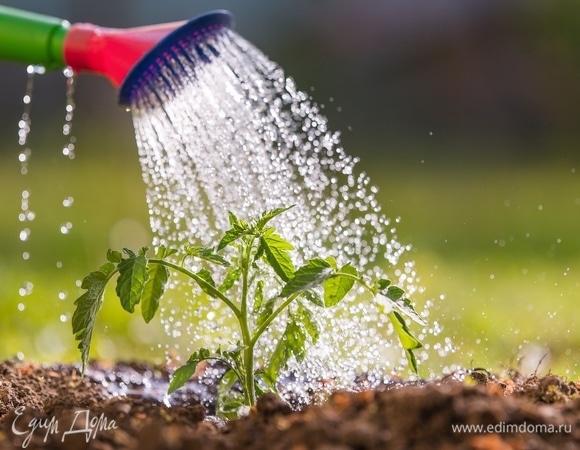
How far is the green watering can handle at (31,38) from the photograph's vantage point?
2.31 metres

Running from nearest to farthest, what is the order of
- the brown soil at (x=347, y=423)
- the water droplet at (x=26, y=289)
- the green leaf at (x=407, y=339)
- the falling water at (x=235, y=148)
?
the brown soil at (x=347, y=423)
the green leaf at (x=407, y=339)
the falling water at (x=235, y=148)
the water droplet at (x=26, y=289)

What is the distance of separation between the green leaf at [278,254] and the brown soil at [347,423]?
0.75 feet

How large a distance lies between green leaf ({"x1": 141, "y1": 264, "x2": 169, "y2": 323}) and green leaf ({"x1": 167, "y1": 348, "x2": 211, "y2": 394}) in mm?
100

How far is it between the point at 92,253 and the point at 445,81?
10.3 feet

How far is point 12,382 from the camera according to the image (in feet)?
5.95

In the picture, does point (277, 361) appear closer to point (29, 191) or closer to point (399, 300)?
point (399, 300)

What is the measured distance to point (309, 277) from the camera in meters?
1.43

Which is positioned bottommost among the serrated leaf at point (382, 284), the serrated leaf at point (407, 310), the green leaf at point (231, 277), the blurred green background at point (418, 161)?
the serrated leaf at point (407, 310)

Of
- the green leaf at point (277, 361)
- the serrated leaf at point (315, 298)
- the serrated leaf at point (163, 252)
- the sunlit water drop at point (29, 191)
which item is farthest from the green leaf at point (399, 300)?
the sunlit water drop at point (29, 191)

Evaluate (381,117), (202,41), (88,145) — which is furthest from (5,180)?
(202,41)

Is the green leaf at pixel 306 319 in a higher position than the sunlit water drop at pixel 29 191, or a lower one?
lower

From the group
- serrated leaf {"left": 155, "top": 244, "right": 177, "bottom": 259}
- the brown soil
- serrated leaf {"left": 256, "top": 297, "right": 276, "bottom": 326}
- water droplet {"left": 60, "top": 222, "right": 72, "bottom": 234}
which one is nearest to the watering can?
water droplet {"left": 60, "top": 222, "right": 72, "bottom": 234}

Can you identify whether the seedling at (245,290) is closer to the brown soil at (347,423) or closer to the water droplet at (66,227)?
the brown soil at (347,423)

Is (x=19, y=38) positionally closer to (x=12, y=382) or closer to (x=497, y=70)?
(x=12, y=382)
